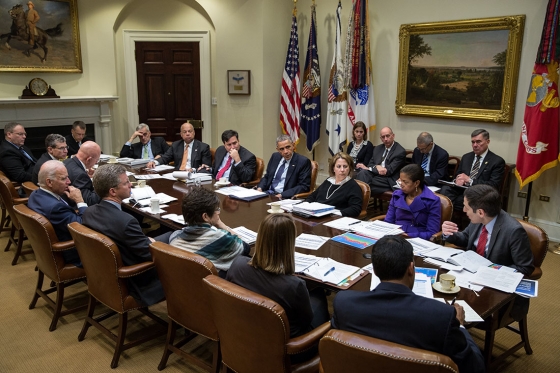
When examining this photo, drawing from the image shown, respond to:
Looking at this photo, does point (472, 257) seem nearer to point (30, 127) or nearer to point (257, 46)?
point (257, 46)

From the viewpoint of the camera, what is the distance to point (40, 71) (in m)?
7.30

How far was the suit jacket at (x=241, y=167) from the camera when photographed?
5.35 m

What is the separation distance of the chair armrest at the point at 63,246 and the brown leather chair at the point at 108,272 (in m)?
0.30

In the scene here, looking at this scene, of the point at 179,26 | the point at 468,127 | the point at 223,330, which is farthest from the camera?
the point at 179,26

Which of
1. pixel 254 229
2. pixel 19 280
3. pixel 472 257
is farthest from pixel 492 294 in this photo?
pixel 19 280

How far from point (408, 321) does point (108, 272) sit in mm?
1949

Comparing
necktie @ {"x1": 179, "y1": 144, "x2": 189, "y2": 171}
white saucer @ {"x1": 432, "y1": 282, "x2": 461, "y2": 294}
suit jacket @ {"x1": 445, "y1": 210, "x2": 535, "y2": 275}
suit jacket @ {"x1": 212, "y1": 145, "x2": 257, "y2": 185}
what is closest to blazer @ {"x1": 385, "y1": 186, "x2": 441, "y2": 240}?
suit jacket @ {"x1": 445, "y1": 210, "x2": 535, "y2": 275}

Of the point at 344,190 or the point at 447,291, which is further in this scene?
the point at 344,190

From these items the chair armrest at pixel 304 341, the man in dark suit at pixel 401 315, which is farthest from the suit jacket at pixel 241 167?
the man in dark suit at pixel 401 315

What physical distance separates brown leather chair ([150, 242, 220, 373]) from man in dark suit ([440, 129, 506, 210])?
12.0ft

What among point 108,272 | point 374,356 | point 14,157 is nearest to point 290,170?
point 108,272

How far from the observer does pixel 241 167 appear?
5.35m

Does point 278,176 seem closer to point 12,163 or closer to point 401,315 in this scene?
point 12,163

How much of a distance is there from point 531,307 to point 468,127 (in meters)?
2.90
